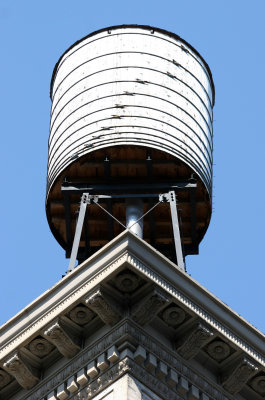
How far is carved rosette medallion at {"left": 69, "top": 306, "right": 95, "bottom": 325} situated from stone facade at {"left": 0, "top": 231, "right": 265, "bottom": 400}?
0.5 inches

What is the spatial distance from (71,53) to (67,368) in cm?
1139

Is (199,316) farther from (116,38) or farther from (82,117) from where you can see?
(116,38)

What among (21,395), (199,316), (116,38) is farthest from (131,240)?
(116,38)

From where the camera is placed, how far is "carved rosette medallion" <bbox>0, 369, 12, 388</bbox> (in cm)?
2030

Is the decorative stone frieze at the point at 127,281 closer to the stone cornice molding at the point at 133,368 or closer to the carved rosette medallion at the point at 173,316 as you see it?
the stone cornice molding at the point at 133,368

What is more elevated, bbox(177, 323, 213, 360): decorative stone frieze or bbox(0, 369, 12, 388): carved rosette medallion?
bbox(177, 323, 213, 360): decorative stone frieze

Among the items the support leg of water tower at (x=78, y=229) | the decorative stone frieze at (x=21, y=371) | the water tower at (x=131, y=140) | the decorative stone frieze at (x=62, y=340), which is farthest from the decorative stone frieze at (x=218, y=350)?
the water tower at (x=131, y=140)

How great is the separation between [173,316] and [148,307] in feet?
1.41

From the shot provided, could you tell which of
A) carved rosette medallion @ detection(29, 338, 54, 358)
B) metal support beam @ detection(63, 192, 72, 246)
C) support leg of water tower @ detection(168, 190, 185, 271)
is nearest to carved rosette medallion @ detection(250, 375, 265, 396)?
carved rosette medallion @ detection(29, 338, 54, 358)

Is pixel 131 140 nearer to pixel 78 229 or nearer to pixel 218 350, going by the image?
pixel 78 229

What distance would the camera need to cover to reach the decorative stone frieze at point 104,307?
1969cm

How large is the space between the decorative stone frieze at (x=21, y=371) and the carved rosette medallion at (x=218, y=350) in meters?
2.49

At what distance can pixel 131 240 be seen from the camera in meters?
20.0

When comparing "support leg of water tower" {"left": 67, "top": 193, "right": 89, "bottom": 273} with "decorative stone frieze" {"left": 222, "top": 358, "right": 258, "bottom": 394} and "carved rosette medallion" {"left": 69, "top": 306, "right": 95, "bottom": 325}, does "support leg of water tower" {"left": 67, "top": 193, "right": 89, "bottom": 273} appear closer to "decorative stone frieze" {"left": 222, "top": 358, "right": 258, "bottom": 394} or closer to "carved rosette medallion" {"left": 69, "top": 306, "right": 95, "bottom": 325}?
"carved rosette medallion" {"left": 69, "top": 306, "right": 95, "bottom": 325}
